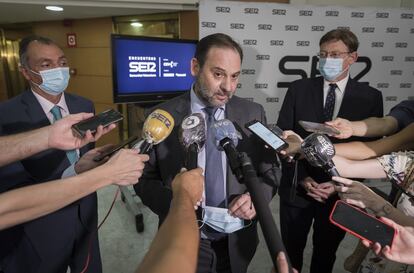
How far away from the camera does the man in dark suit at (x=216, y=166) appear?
1271mm

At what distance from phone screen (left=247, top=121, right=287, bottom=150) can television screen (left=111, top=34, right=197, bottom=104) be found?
1.92m

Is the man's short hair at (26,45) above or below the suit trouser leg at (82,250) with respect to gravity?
above

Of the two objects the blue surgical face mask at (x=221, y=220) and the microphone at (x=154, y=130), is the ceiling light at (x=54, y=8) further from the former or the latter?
the blue surgical face mask at (x=221, y=220)

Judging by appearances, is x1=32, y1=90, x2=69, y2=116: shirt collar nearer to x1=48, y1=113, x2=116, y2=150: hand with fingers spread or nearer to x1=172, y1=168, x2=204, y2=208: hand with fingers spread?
x1=48, y1=113, x2=116, y2=150: hand with fingers spread

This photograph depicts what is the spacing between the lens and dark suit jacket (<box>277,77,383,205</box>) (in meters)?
1.78

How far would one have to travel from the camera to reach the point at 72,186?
3.18 feet

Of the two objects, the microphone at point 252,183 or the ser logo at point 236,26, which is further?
the ser logo at point 236,26

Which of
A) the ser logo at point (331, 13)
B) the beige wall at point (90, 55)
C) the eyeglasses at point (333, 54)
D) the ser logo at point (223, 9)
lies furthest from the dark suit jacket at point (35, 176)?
the beige wall at point (90, 55)

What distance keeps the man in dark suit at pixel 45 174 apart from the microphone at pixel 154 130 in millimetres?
445

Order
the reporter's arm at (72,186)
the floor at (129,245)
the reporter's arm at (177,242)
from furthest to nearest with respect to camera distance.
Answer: the floor at (129,245)
the reporter's arm at (72,186)
the reporter's arm at (177,242)

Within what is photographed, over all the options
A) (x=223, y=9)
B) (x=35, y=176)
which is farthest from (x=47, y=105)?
(x=223, y=9)

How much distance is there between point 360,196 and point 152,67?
232cm

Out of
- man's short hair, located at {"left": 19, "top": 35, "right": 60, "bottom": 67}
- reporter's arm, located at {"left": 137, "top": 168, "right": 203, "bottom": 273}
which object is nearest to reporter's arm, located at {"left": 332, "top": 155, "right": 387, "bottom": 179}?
reporter's arm, located at {"left": 137, "top": 168, "right": 203, "bottom": 273}

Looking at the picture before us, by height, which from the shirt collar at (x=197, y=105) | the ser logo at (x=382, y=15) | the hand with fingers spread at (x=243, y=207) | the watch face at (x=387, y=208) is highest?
the ser logo at (x=382, y=15)
